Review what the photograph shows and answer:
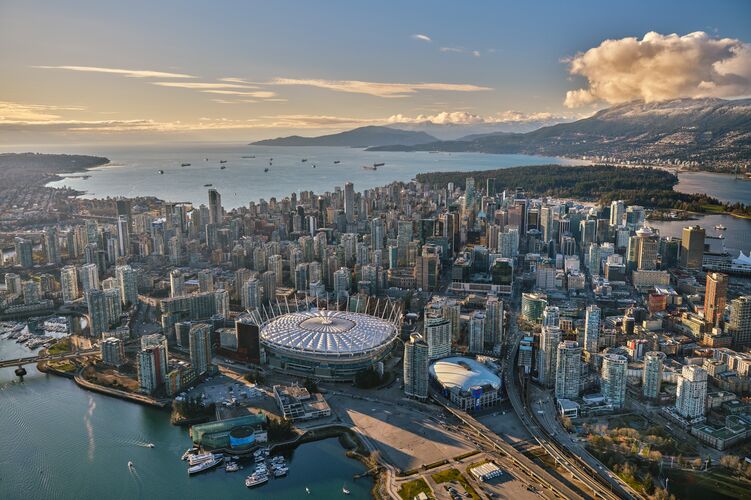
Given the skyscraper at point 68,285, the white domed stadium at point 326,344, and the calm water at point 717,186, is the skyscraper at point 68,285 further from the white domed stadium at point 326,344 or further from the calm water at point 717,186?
the calm water at point 717,186

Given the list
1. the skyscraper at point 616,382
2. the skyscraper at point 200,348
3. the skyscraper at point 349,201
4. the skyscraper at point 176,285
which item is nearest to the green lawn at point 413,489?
the skyscraper at point 616,382

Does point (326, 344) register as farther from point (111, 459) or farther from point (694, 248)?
point (694, 248)

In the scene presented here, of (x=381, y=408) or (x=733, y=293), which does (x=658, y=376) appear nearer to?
(x=381, y=408)

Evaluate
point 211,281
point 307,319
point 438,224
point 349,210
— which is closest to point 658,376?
point 307,319

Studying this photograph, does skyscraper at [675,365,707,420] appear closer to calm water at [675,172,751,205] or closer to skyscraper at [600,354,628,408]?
skyscraper at [600,354,628,408]

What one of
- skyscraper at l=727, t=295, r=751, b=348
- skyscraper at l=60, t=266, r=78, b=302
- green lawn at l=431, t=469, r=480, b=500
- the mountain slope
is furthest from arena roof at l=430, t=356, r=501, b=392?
the mountain slope

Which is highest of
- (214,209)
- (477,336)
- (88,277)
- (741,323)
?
(214,209)

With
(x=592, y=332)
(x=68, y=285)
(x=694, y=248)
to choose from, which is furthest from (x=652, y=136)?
(x=68, y=285)
